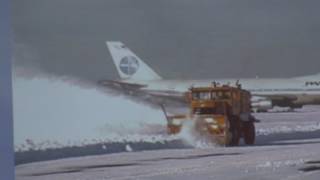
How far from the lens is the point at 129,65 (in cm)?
289

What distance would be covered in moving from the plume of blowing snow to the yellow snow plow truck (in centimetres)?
19

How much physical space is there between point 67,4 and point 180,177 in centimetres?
92

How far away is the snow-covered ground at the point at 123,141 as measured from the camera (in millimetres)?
2752

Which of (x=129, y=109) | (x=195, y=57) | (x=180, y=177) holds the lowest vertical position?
(x=180, y=177)

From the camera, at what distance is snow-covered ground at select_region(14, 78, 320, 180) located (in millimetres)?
2752

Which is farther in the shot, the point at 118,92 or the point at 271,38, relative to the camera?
the point at 271,38

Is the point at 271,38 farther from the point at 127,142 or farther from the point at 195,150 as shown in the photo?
the point at 127,142

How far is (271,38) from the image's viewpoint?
307 centimetres

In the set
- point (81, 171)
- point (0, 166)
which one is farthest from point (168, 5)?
point (0, 166)

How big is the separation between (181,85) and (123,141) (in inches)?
14.8

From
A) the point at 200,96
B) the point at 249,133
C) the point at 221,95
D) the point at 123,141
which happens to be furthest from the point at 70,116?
the point at 249,133

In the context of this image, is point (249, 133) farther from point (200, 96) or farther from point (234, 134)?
point (200, 96)

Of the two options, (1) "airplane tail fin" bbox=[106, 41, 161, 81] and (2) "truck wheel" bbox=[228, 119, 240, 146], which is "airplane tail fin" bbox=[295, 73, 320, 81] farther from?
(1) "airplane tail fin" bbox=[106, 41, 161, 81]

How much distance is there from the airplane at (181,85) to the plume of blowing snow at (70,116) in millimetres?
70
